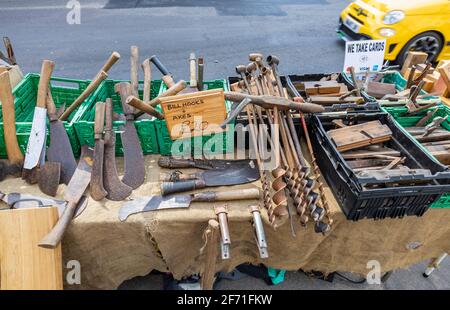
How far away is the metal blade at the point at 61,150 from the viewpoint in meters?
1.82

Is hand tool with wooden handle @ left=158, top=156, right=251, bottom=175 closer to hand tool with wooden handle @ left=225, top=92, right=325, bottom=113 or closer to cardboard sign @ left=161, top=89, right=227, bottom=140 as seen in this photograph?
cardboard sign @ left=161, top=89, right=227, bottom=140

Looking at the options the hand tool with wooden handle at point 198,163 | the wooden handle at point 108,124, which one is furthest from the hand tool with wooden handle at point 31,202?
the hand tool with wooden handle at point 198,163

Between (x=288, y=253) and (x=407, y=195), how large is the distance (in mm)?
748

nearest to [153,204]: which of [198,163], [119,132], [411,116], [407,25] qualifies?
[198,163]

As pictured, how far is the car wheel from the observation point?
4.88 m

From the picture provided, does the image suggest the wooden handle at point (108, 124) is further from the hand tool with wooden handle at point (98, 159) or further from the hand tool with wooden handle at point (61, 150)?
the hand tool with wooden handle at point (61, 150)

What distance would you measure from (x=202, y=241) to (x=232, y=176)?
423 millimetres

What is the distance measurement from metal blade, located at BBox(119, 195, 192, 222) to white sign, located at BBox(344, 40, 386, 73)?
192 cm

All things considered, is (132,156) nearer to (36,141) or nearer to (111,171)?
(111,171)

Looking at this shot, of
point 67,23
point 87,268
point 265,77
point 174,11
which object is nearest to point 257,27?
point 174,11

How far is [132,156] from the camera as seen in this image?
1860mm

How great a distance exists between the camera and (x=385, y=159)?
70.5 inches
